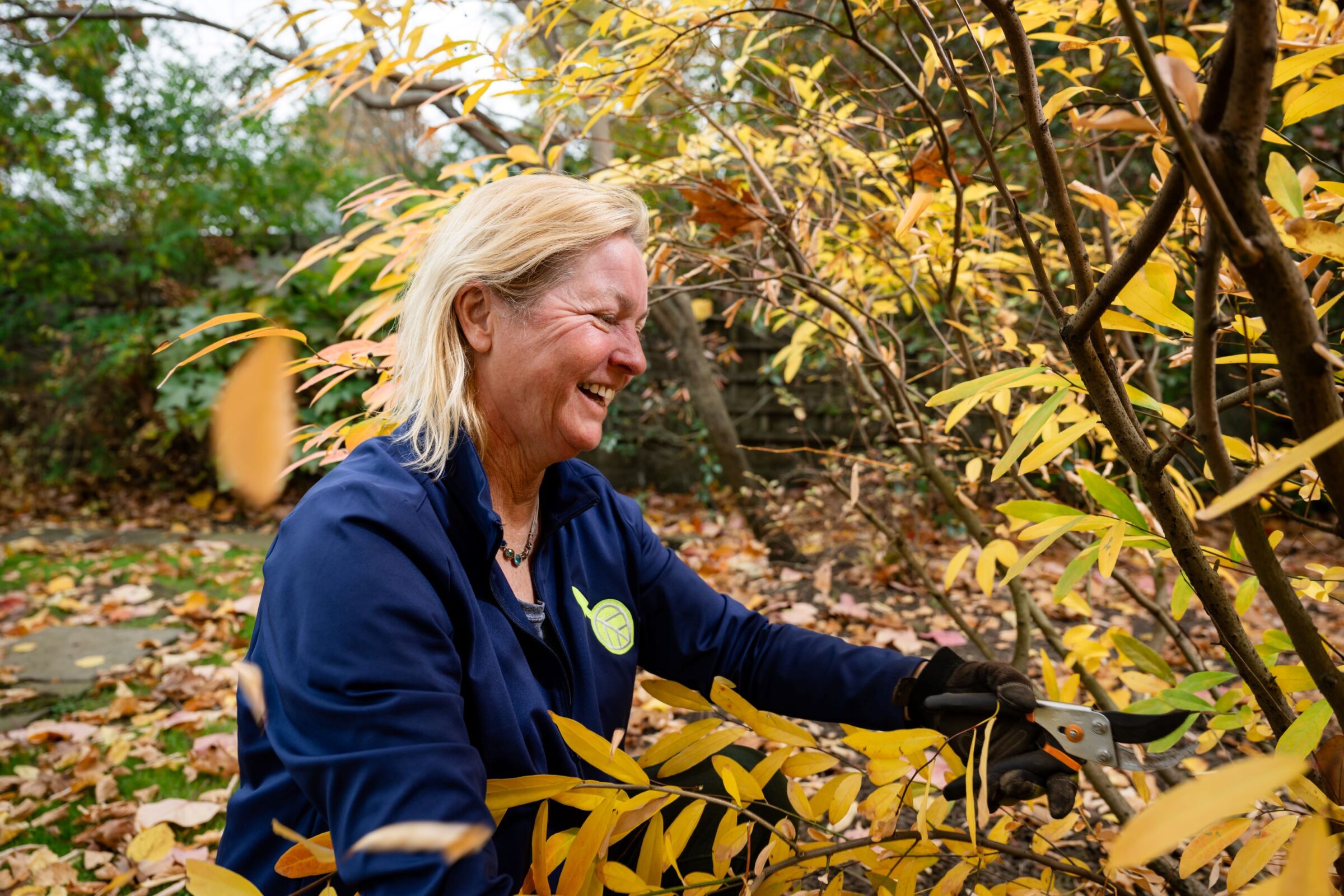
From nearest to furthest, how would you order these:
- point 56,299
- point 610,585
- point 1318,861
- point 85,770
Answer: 1. point 1318,861
2. point 610,585
3. point 85,770
4. point 56,299

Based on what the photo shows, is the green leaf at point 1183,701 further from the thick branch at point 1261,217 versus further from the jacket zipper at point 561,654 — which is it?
the jacket zipper at point 561,654

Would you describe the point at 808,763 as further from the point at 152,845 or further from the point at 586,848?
the point at 152,845

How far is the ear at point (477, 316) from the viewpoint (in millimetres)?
1426

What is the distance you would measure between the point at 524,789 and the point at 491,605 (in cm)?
38

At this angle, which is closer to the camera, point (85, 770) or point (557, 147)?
point (557, 147)

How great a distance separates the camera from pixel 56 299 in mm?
6668

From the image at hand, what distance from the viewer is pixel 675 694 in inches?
43.8

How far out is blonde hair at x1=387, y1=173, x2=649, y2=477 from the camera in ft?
4.56

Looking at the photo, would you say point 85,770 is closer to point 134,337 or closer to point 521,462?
point 521,462

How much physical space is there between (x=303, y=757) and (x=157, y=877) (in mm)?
1283

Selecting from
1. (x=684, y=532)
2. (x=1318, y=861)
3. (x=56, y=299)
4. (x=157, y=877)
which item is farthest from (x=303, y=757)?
(x=56, y=299)

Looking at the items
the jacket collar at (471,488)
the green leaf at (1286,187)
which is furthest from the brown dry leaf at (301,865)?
the green leaf at (1286,187)

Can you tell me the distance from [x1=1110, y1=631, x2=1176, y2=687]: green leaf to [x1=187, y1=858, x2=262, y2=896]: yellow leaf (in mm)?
1121

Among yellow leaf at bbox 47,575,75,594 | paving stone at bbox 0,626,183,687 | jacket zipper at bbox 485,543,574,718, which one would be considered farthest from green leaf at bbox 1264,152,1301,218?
yellow leaf at bbox 47,575,75,594
